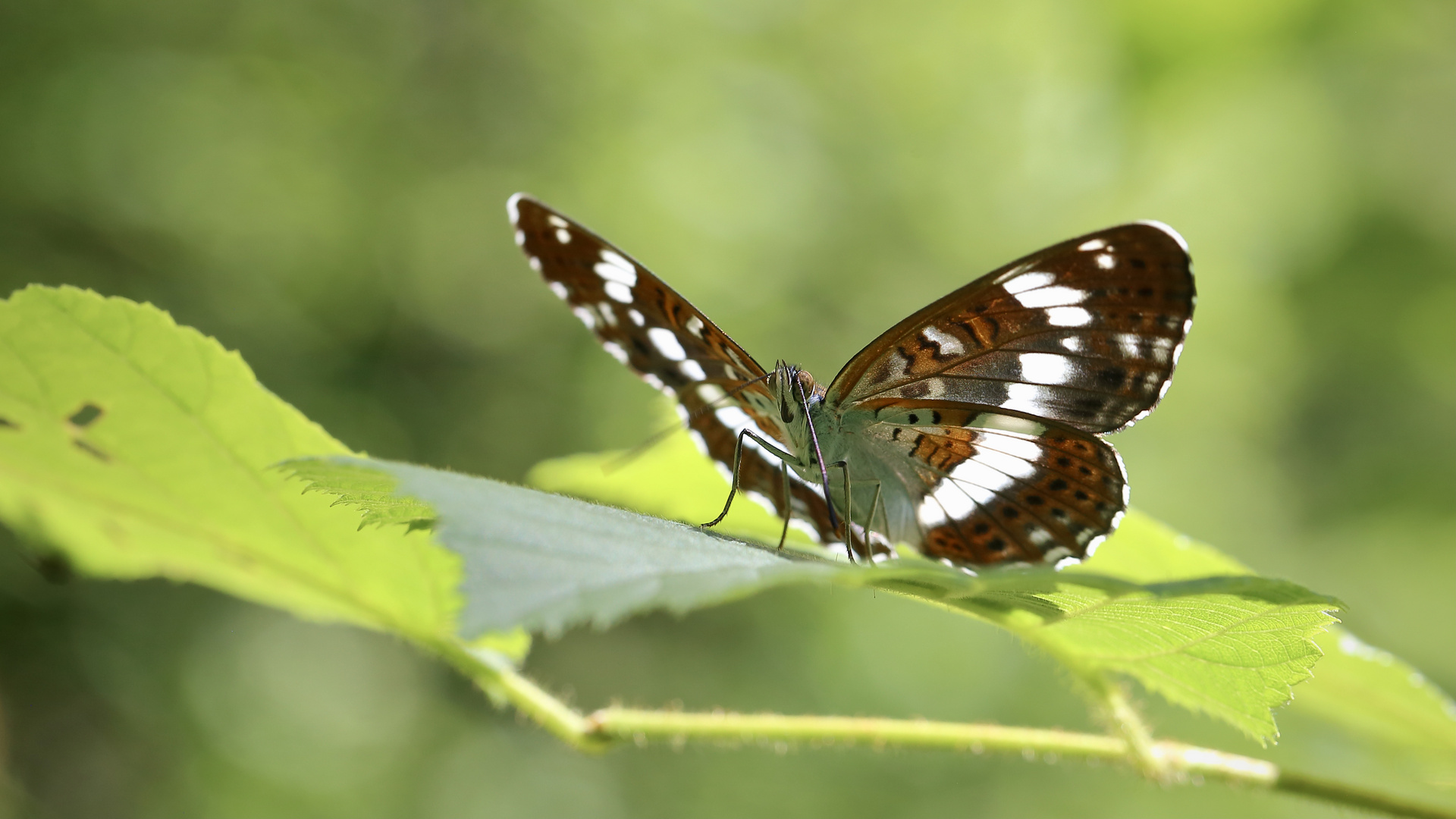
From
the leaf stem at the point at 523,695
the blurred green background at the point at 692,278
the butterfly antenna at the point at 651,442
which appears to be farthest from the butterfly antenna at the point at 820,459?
the blurred green background at the point at 692,278

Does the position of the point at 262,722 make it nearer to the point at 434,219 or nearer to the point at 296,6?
the point at 434,219

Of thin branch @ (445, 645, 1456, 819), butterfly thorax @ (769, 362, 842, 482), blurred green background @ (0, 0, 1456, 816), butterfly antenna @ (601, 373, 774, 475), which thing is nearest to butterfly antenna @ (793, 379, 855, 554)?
butterfly thorax @ (769, 362, 842, 482)

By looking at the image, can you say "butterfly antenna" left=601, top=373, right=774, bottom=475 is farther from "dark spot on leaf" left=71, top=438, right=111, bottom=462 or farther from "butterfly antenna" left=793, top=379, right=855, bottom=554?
"dark spot on leaf" left=71, top=438, right=111, bottom=462

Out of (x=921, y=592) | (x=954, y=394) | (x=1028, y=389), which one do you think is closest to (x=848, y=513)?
(x=954, y=394)

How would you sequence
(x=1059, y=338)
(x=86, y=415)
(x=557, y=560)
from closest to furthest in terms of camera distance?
1. (x=557, y=560)
2. (x=86, y=415)
3. (x=1059, y=338)

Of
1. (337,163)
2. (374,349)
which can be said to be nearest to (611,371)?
(374,349)

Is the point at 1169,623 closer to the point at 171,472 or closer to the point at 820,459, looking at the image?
the point at 820,459

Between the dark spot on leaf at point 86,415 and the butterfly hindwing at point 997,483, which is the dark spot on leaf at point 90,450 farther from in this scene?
the butterfly hindwing at point 997,483
